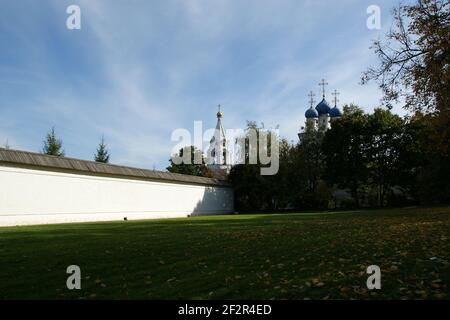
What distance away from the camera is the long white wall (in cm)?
2150

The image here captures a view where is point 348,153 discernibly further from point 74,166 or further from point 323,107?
point 74,166

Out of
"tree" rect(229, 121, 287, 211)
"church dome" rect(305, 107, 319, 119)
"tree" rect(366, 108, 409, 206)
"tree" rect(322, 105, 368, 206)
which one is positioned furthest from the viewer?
"church dome" rect(305, 107, 319, 119)

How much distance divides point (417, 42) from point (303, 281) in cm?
1378

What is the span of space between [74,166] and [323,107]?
49631 millimetres

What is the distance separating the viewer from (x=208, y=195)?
42750 millimetres

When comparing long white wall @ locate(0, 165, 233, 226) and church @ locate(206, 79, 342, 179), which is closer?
long white wall @ locate(0, 165, 233, 226)

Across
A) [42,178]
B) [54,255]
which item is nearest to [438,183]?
[42,178]

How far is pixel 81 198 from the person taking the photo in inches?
1024

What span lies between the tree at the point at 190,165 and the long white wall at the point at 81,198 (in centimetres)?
2527

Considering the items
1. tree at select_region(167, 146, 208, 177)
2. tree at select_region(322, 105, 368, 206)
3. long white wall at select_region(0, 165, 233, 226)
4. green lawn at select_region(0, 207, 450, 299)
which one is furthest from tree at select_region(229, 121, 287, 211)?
green lawn at select_region(0, 207, 450, 299)

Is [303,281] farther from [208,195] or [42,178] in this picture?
[208,195]

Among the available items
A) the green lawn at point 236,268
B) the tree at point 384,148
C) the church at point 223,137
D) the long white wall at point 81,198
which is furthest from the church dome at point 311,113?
the green lawn at point 236,268

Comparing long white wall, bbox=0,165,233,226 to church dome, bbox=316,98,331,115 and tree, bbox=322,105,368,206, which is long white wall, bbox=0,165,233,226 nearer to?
tree, bbox=322,105,368,206

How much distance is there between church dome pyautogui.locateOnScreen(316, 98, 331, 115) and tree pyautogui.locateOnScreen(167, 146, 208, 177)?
855 inches
